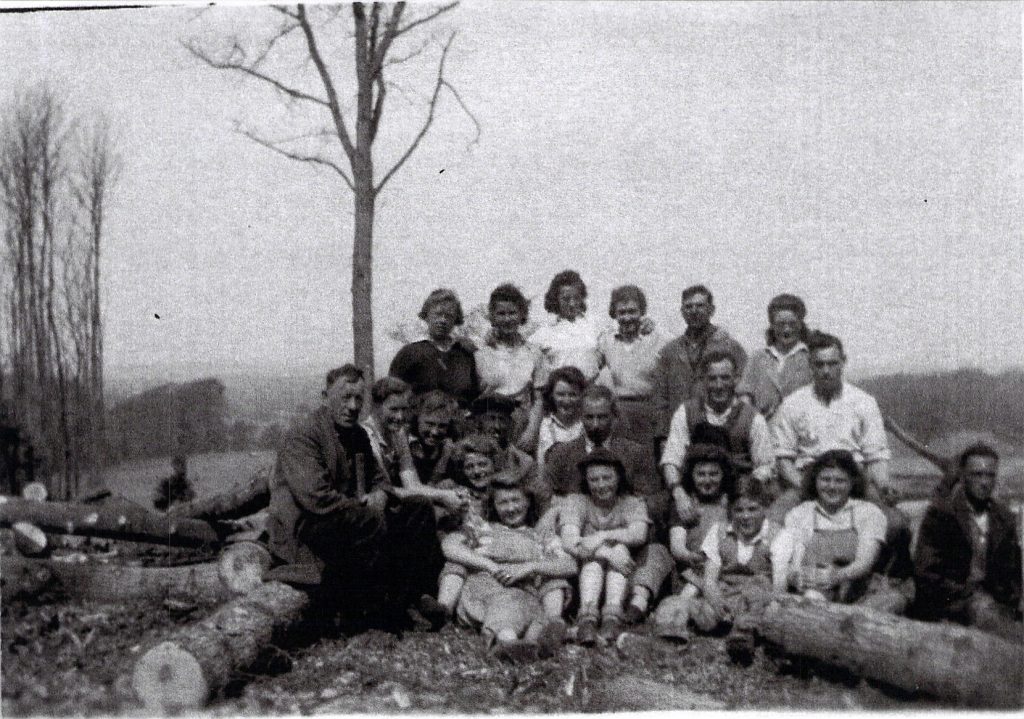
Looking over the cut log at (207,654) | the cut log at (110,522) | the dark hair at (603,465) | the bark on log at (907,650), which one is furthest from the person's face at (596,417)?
the cut log at (110,522)

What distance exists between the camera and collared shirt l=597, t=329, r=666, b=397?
6637 millimetres

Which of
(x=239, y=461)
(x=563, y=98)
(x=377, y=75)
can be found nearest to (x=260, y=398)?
(x=239, y=461)

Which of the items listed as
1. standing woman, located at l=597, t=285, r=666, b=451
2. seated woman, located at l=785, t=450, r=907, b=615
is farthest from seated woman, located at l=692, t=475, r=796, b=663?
standing woman, located at l=597, t=285, r=666, b=451

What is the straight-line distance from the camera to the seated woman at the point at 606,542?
5.71m

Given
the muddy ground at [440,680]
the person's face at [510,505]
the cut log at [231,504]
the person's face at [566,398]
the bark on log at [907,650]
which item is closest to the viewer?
the bark on log at [907,650]

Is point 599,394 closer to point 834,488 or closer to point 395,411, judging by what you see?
point 395,411

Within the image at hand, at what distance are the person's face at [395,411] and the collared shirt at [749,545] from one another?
1.88 meters

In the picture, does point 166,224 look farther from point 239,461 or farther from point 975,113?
point 975,113

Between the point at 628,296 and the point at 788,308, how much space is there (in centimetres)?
98

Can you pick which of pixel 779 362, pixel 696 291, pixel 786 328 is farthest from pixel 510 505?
pixel 786 328

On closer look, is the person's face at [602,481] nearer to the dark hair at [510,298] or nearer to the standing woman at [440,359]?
the standing woman at [440,359]

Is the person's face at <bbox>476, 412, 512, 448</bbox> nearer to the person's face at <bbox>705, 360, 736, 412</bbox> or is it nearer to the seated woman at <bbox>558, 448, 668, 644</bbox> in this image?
the seated woman at <bbox>558, 448, 668, 644</bbox>

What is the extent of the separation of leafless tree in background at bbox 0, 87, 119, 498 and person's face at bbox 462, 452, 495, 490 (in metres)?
2.59

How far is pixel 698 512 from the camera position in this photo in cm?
596
